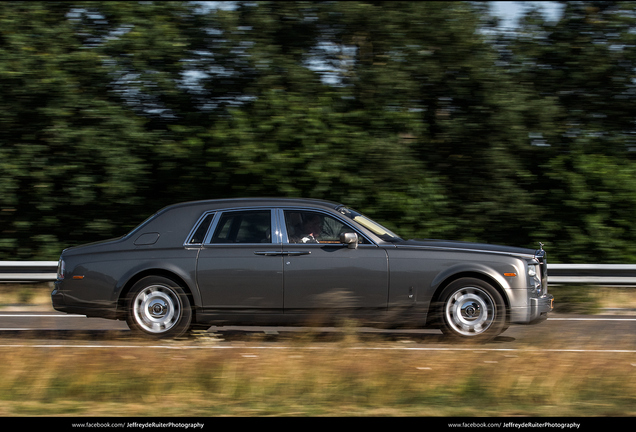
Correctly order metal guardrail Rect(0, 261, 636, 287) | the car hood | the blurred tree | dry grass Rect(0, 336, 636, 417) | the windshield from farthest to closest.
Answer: the blurred tree → metal guardrail Rect(0, 261, 636, 287) → the windshield → the car hood → dry grass Rect(0, 336, 636, 417)

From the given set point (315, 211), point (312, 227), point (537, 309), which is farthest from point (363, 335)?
point (537, 309)

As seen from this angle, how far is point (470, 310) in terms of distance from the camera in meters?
7.89

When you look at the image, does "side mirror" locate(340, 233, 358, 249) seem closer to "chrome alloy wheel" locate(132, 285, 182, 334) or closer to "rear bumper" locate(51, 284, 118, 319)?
"chrome alloy wheel" locate(132, 285, 182, 334)

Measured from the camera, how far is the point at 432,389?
5484 mm

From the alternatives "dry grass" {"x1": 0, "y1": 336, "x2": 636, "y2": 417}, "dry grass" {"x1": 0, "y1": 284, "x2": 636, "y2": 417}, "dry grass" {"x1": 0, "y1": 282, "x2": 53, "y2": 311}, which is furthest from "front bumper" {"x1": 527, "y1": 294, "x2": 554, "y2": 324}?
"dry grass" {"x1": 0, "y1": 282, "x2": 53, "y2": 311}

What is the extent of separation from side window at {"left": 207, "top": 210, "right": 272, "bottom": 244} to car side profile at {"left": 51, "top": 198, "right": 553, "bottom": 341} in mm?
11

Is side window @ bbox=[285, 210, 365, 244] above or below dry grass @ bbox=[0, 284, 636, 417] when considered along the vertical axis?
above

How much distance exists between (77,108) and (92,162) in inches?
38.6

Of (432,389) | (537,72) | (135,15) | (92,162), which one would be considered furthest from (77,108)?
(432,389)

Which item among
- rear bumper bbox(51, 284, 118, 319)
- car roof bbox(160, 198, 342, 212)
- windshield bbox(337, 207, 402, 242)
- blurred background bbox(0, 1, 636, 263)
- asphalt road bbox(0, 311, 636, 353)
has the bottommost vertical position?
asphalt road bbox(0, 311, 636, 353)

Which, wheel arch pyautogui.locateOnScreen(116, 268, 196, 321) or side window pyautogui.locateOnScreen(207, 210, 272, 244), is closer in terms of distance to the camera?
wheel arch pyautogui.locateOnScreen(116, 268, 196, 321)

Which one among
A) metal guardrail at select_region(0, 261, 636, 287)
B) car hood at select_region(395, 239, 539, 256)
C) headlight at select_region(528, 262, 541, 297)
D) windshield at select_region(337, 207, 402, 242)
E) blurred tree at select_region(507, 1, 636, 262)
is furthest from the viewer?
blurred tree at select_region(507, 1, 636, 262)

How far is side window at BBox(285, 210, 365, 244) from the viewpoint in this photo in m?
8.18

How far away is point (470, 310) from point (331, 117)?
575cm
